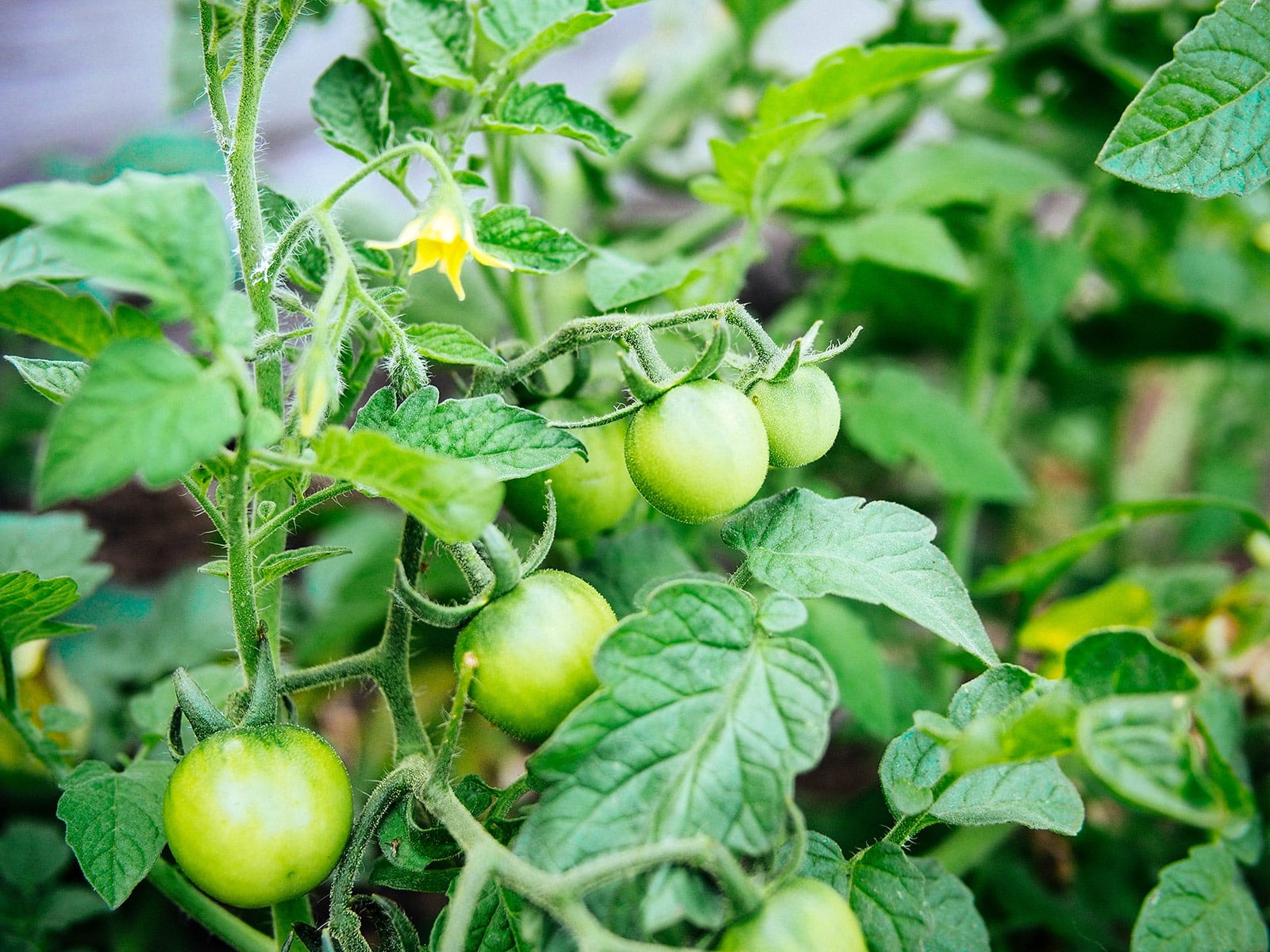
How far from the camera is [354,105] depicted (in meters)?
0.73

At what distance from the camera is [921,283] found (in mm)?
1208

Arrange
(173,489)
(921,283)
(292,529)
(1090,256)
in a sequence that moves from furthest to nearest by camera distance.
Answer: (173,489), (1090,256), (921,283), (292,529)

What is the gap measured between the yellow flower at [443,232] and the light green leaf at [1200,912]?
0.60 metres

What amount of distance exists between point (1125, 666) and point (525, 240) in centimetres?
45

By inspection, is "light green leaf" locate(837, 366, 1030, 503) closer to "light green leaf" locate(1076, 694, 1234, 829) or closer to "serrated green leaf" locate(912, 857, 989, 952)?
"serrated green leaf" locate(912, 857, 989, 952)

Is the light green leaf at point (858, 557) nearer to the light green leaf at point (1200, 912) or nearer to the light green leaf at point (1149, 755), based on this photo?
the light green leaf at point (1149, 755)

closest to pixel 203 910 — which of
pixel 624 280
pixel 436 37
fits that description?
pixel 624 280

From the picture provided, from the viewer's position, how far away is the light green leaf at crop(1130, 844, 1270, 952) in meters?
0.61

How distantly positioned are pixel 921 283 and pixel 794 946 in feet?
3.08

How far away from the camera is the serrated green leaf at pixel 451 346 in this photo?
599 mm

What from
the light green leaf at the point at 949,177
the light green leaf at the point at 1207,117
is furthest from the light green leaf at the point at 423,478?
the light green leaf at the point at 949,177

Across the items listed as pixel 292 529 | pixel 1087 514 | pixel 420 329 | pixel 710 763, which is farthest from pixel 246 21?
pixel 1087 514

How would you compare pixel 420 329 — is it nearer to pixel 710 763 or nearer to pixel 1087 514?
pixel 710 763

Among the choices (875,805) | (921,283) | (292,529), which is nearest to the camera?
(292,529)
